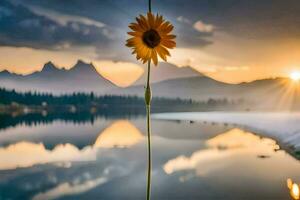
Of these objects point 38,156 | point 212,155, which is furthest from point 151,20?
point 38,156

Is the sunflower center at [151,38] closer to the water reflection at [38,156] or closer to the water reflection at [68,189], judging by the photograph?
the water reflection at [68,189]

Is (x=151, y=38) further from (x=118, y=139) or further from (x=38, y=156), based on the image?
(x=118, y=139)

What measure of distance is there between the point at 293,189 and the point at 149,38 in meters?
2.88

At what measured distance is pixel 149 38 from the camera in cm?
81

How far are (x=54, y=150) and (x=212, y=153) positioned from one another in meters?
3.12

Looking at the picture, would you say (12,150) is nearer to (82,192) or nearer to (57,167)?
(57,167)

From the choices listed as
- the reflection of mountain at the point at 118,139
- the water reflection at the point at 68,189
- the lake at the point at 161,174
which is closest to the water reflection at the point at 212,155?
the lake at the point at 161,174

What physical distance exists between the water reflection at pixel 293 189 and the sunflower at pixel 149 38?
7.64 ft

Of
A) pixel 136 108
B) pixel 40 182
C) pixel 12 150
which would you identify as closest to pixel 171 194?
pixel 40 182

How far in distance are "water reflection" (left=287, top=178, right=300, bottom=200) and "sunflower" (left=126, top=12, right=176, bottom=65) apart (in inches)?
91.7

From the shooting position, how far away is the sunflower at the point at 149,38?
805mm

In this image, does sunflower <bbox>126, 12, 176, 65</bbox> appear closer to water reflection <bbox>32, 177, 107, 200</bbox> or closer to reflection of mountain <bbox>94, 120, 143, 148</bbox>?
water reflection <bbox>32, 177, 107, 200</bbox>

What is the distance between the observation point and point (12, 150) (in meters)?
7.87

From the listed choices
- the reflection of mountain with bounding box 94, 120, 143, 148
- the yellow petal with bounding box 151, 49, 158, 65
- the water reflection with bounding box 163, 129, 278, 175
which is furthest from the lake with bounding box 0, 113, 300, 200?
the yellow petal with bounding box 151, 49, 158, 65
